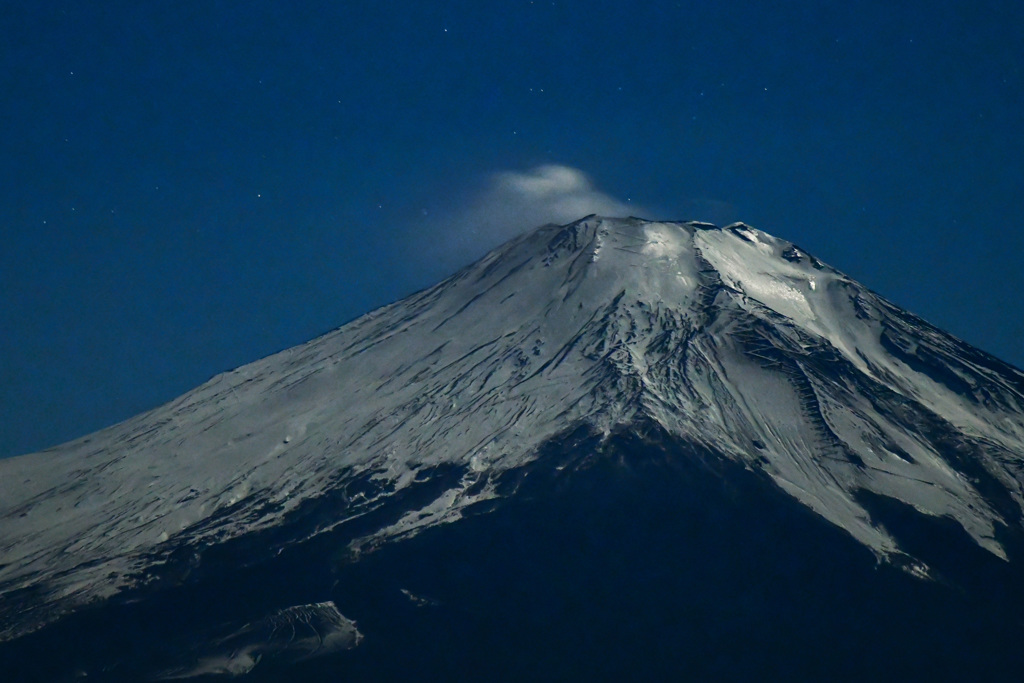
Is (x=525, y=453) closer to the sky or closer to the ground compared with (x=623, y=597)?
closer to the sky

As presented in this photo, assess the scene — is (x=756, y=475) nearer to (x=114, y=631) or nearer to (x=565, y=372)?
(x=565, y=372)

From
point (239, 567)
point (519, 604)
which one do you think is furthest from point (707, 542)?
point (239, 567)

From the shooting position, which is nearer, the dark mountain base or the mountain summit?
the dark mountain base

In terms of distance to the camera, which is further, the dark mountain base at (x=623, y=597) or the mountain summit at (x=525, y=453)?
the mountain summit at (x=525, y=453)

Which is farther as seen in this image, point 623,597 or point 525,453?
point 525,453
